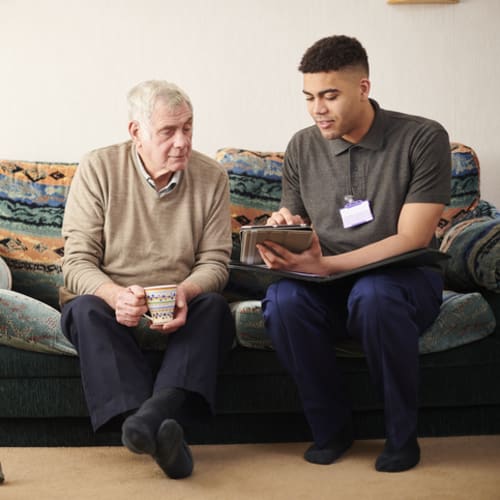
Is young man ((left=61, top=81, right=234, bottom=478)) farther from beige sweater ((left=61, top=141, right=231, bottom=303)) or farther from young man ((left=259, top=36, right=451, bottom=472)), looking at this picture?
young man ((left=259, top=36, right=451, bottom=472))

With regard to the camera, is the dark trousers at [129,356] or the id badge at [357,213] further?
the id badge at [357,213]

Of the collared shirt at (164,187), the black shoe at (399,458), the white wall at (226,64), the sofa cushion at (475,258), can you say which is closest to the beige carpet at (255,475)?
the black shoe at (399,458)

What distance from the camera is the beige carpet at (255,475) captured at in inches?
72.7

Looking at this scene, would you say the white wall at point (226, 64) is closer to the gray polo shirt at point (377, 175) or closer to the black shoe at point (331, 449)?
the gray polo shirt at point (377, 175)

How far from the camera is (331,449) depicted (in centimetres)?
208

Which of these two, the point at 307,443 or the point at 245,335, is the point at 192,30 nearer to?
the point at 245,335

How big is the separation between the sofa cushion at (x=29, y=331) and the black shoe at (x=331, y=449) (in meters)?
0.71

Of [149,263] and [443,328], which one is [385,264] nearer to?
[443,328]

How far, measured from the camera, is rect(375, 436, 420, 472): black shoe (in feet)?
6.47

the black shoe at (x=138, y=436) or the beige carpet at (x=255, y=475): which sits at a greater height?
the black shoe at (x=138, y=436)

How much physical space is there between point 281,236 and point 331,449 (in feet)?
1.89

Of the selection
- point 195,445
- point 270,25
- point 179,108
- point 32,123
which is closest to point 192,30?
point 270,25

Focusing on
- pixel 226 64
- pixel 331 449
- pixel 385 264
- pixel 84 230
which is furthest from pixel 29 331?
pixel 226 64

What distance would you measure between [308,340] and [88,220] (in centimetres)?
74
